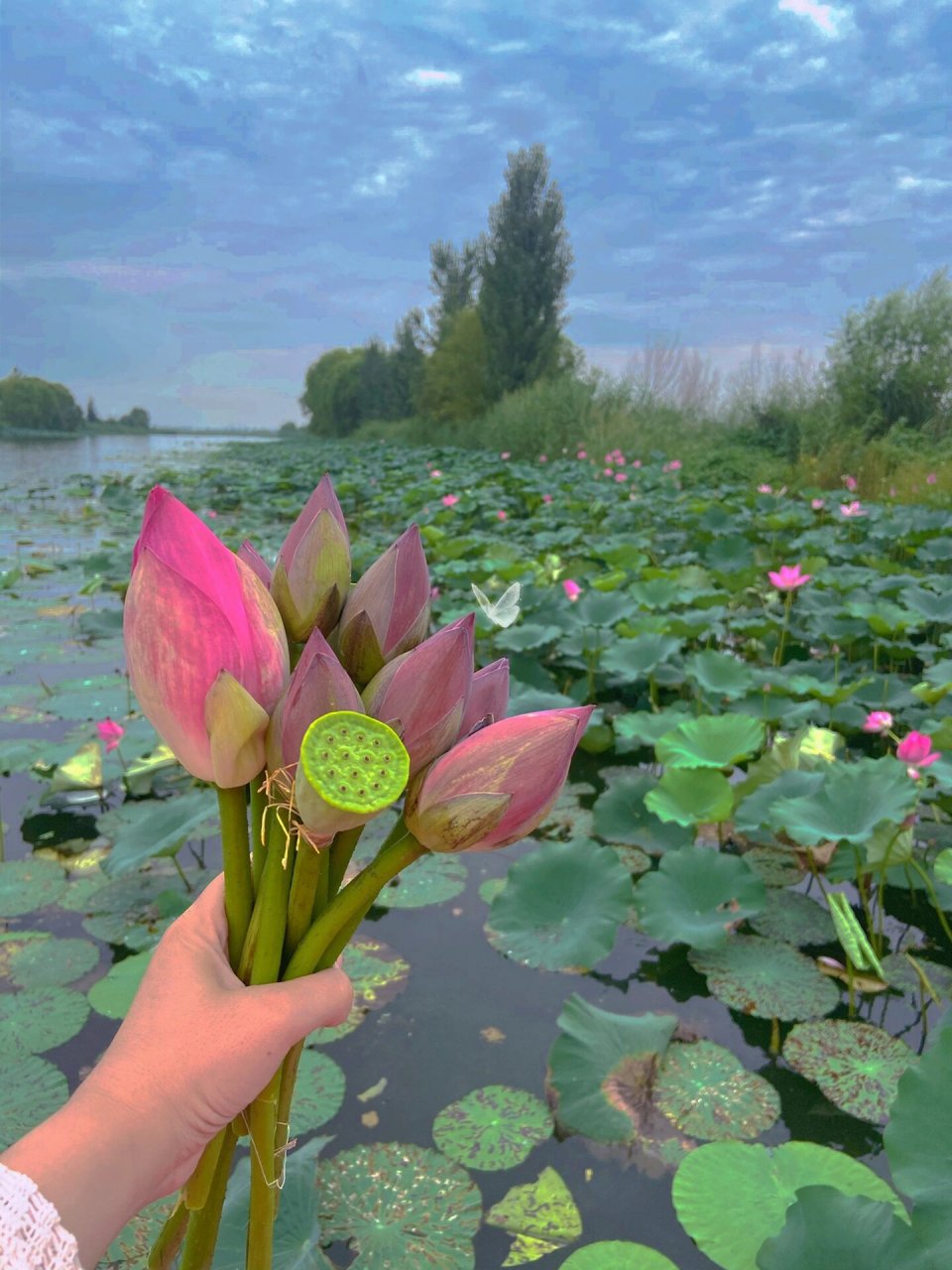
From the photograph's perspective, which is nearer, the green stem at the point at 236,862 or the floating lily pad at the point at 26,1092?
the green stem at the point at 236,862

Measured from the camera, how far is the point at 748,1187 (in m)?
0.93

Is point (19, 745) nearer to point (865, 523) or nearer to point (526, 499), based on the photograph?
point (865, 523)

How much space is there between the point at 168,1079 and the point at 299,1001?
0.34ft

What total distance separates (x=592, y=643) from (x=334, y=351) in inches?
1904

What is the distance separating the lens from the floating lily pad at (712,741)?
5.73 ft

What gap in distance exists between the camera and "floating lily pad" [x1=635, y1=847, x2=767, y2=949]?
1.44m

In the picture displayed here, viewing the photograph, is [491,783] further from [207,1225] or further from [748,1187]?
[748,1187]

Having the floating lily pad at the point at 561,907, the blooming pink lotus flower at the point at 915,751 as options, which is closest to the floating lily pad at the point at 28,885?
the floating lily pad at the point at 561,907

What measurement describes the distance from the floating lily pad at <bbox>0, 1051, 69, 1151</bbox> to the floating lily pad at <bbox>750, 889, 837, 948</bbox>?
1.13 metres

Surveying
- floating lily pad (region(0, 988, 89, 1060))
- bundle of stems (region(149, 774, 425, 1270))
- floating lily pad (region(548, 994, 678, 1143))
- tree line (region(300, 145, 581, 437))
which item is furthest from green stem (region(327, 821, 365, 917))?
tree line (region(300, 145, 581, 437))

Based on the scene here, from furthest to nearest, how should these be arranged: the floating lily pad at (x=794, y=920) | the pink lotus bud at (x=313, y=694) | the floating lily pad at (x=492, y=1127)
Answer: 1. the floating lily pad at (x=794, y=920)
2. the floating lily pad at (x=492, y=1127)
3. the pink lotus bud at (x=313, y=694)

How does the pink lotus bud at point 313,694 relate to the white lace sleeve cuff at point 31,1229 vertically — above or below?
above

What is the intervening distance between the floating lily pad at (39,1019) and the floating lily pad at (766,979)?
3.23 ft

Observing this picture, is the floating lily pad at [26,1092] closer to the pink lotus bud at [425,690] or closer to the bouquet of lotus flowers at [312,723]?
the bouquet of lotus flowers at [312,723]
